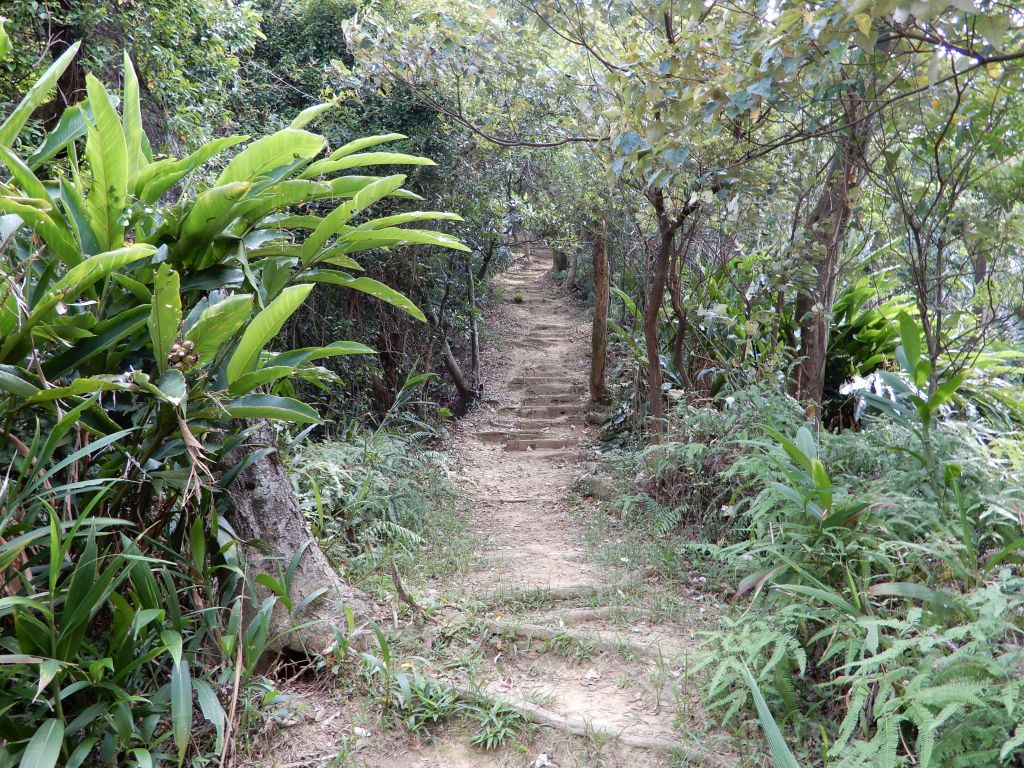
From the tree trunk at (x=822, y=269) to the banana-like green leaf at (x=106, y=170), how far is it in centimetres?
314

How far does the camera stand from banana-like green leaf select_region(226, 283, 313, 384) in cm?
201

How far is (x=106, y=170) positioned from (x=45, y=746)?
1548 millimetres

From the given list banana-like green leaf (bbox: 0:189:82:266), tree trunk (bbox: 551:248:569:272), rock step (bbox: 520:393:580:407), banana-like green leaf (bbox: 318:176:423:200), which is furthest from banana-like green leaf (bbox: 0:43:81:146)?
tree trunk (bbox: 551:248:569:272)

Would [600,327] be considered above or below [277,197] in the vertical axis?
below

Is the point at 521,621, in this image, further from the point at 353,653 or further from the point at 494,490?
the point at 494,490

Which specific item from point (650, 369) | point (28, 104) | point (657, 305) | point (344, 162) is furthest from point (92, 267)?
point (650, 369)

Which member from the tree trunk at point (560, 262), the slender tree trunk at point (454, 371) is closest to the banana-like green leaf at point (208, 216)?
the slender tree trunk at point (454, 371)

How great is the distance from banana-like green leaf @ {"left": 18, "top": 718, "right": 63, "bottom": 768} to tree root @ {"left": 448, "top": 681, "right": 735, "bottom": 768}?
47.4 inches

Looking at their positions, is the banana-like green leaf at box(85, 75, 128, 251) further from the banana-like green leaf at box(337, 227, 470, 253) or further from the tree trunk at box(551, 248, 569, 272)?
the tree trunk at box(551, 248, 569, 272)

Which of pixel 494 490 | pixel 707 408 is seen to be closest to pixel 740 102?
pixel 707 408

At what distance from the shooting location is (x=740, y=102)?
237 centimetres

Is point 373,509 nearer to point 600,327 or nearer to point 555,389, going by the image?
point 600,327

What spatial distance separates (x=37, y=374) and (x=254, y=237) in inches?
29.7

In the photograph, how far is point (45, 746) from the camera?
168 cm
